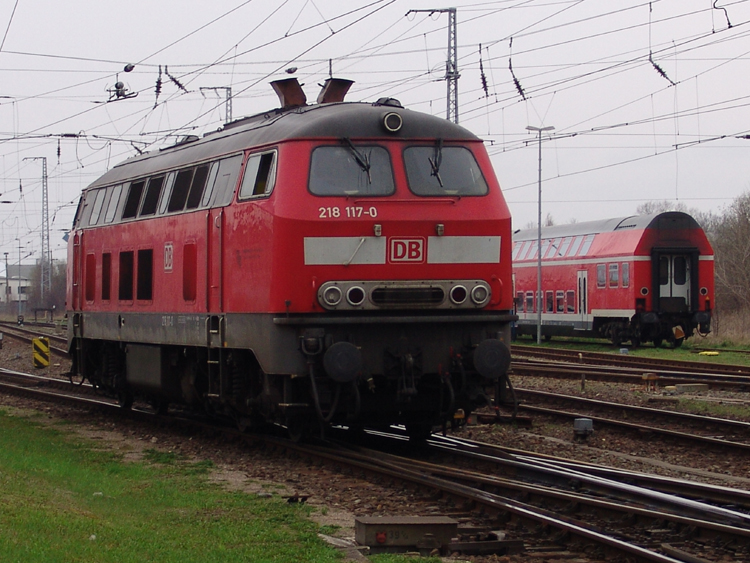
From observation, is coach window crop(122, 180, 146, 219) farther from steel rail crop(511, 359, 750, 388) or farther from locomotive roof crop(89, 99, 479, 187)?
steel rail crop(511, 359, 750, 388)

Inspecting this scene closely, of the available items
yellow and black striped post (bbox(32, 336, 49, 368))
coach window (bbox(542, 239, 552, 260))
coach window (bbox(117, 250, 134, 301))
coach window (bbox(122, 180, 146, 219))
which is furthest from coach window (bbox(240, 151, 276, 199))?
coach window (bbox(542, 239, 552, 260))

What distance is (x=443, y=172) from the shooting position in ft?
40.1

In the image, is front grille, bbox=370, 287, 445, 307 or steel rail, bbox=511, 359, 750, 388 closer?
front grille, bbox=370, 287, 445, 307

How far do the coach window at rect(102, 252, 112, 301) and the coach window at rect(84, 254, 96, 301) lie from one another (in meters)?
0.50

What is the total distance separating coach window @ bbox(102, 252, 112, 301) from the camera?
16.6 meters

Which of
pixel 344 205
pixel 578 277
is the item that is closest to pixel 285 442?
pixel 344 205

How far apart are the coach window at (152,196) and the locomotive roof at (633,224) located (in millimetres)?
21780

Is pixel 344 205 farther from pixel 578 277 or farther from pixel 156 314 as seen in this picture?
pixel 578 277

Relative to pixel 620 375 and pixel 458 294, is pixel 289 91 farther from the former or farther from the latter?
pixel 620 375

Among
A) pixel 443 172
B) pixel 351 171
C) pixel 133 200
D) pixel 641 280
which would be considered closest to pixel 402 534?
pixel 351 171

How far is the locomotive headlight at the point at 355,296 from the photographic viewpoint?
11477 mm

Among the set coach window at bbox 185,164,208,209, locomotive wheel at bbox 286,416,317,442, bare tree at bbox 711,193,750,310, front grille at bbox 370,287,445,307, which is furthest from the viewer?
bare tree at bbox 711,193,750,310

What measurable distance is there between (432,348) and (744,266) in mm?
48871

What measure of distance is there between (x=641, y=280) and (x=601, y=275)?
225 cm
